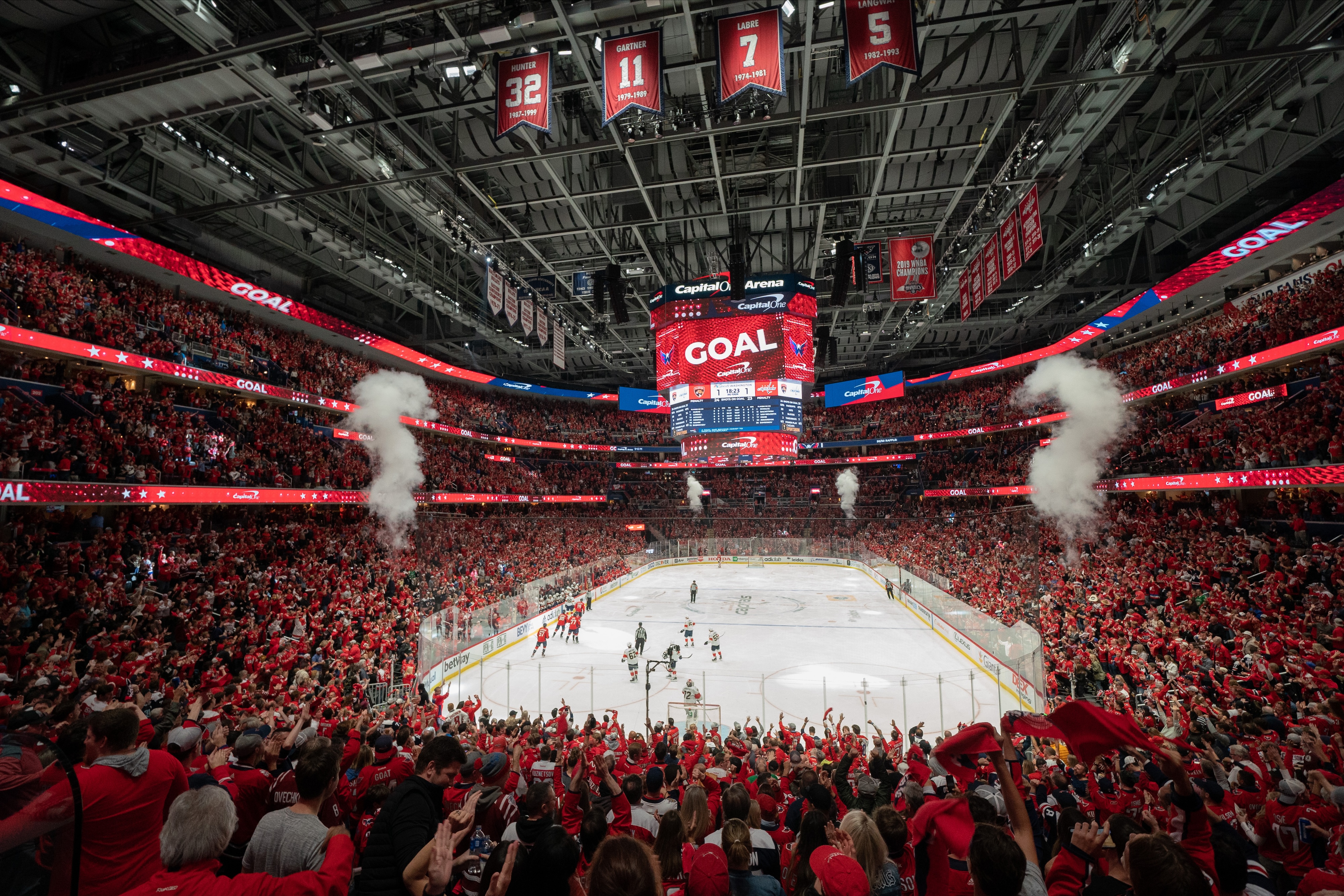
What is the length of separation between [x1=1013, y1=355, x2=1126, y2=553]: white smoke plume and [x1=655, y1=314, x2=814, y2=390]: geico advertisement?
15.1m

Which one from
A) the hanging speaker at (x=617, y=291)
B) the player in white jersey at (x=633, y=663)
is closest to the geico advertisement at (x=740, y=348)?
the hanging speaker at (x=617, y=291)

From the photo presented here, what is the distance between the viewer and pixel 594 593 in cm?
2956

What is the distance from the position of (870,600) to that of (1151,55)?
2410cm

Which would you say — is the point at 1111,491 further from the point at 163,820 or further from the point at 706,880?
the point at 163,820

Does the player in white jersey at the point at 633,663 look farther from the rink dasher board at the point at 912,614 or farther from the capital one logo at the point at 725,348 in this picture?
the capital one logo at the point at 725,348

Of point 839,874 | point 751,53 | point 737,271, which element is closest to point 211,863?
point 839,874

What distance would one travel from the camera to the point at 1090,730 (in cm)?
357

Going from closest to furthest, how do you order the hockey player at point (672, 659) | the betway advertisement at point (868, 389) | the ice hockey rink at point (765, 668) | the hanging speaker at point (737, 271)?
the ice hockey rink at point (765, 668) < the hanging speaker at point (737, 271) < the hockey player at point (672, 659) < the betway advertisement at point (868, 389)

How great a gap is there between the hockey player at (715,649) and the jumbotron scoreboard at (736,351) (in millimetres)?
7232

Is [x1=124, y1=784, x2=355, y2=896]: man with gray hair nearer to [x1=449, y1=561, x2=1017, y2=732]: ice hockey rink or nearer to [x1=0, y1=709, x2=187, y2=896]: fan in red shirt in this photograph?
[x1=0, y1=709, x2=187, y2=896]: fan in red shirt

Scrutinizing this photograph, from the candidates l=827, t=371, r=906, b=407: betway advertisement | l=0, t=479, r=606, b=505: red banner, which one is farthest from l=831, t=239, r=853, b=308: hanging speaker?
l=827, t=371, r=906, b=407: betway advertisement

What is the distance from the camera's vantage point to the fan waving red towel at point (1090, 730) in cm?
351

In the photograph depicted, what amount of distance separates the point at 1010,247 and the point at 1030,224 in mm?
1192

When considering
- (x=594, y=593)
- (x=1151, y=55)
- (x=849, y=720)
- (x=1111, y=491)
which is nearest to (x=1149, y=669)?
(x=849, y=720)
